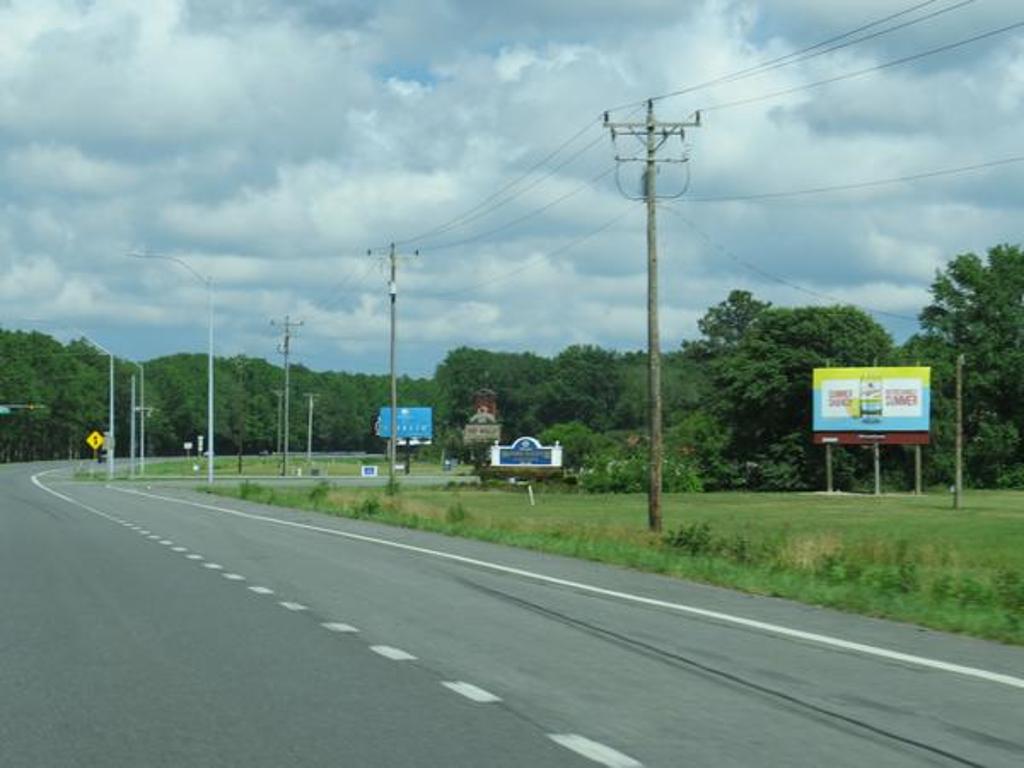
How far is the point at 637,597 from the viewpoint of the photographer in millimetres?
18328

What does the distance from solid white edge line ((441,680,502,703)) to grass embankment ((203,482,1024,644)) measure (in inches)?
218

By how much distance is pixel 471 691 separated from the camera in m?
10.9

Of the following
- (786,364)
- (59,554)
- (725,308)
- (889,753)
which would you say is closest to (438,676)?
(889,753)

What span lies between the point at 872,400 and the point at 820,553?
233 feet

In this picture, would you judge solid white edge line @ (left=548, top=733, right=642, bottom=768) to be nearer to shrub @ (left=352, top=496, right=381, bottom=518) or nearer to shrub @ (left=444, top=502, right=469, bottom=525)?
shrub @ (left=444, top=502, right=469, bottom=525)

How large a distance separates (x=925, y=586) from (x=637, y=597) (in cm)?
405

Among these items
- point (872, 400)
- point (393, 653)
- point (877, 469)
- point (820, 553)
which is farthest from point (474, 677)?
point (877, 469)

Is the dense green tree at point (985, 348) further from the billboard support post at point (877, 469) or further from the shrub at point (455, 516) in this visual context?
the shrub at point (455, 516)

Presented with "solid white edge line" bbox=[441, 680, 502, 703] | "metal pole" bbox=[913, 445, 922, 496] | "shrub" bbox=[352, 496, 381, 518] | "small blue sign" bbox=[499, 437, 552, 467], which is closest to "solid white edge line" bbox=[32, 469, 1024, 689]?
"solid white edge line" bbox=[441, 680, 502, 703]

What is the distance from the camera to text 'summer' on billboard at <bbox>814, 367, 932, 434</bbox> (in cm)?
9338

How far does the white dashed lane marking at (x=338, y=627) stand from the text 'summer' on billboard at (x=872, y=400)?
267 feet

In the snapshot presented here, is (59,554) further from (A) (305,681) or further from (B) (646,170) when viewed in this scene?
(B) (646,170)

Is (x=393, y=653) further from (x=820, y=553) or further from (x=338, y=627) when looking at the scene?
(x=820, y=553)

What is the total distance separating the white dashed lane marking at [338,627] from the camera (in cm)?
1487
